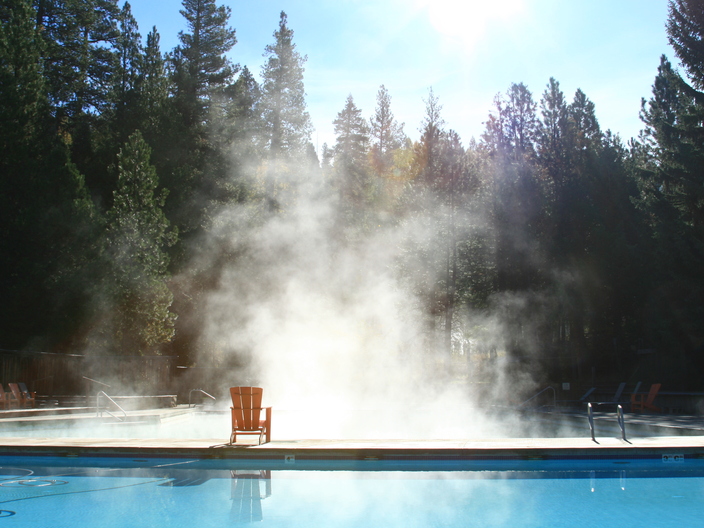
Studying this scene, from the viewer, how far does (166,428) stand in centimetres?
1129

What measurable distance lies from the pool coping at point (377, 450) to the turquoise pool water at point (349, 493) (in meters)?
0.08

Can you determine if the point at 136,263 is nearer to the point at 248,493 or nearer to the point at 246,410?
the point at 246,410

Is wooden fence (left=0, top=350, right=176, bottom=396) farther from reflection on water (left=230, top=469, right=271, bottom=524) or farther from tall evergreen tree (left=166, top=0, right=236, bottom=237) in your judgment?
reflection on water (left=230, top=469, right=271, bottom=524)

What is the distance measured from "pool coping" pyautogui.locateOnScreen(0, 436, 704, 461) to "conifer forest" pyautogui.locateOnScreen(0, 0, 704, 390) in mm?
10302

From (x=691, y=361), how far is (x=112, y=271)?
719 inches

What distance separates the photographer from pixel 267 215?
27.0 metres

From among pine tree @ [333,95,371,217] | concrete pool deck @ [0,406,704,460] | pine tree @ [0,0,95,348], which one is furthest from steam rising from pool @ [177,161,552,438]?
concrete pool deck @ [0,406,704,460]

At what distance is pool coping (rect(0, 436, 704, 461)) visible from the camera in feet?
21.4

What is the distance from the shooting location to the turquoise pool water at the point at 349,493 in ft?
16.5

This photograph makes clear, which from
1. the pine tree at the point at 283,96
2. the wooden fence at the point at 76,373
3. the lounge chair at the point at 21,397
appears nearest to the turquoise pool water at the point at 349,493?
the lounge chair at the point at 21,397

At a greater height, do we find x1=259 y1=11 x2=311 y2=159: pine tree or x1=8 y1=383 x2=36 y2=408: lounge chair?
x1=259 y1=11 x2=311 y2=159: pine tree

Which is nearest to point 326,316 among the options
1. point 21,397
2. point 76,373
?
point 76,373

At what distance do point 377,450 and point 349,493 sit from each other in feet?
2.95

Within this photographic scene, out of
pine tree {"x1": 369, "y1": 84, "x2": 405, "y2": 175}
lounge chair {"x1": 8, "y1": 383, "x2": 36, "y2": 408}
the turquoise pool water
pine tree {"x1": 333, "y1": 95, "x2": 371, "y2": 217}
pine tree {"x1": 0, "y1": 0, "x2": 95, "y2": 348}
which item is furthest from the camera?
pine tree {"x1": 369, "y1": 84, "x2": 405, "y2": 175}
